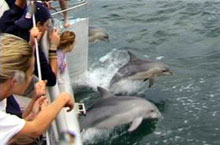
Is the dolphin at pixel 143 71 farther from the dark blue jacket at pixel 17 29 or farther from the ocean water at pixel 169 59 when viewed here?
the dark blue jacket at pixel 17 29

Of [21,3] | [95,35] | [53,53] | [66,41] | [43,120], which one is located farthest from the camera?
[95,35]

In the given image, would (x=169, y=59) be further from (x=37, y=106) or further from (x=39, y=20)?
(x=37, y=106)

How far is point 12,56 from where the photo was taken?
3.45 meters

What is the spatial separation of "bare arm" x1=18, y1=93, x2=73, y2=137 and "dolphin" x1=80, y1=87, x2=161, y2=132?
3.52 meters

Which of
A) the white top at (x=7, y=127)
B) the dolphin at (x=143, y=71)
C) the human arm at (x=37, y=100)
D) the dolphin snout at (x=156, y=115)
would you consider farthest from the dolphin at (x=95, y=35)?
the white top at (x=7, y=127)

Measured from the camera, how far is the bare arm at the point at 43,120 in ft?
11.7

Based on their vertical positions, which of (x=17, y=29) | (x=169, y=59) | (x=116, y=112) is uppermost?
(x=17, y=29)

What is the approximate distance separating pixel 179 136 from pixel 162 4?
928 cm

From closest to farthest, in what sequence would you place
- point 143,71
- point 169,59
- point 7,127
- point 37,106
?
point 7,127 < point 37,106 < point 143,71 < point 169,59

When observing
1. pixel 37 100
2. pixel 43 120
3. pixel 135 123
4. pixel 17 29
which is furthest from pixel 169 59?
pixel 43 120

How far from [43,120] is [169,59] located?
8.17 meters

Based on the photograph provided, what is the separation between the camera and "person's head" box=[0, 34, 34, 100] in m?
3.42

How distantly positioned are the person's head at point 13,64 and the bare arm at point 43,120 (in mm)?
283

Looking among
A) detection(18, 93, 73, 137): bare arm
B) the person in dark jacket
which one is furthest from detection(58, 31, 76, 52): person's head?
detection(18, 93, 73, 137): bare arm
